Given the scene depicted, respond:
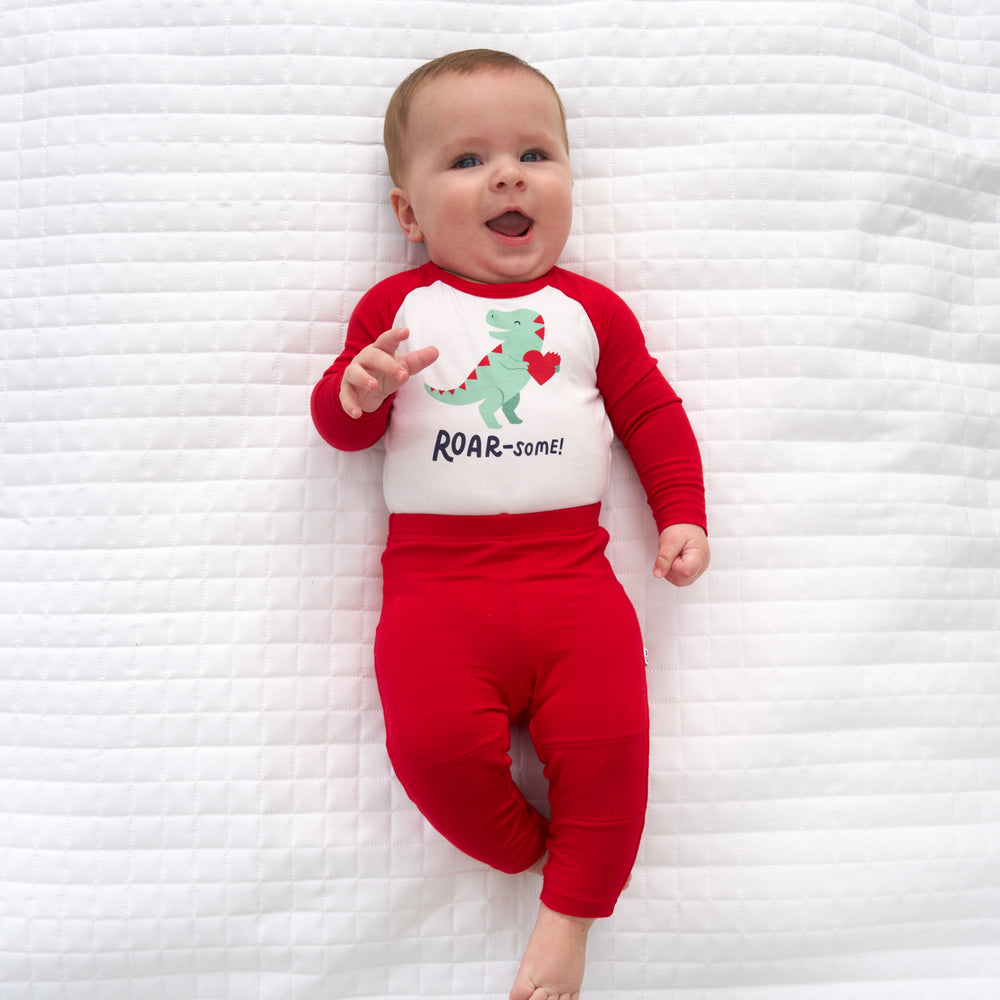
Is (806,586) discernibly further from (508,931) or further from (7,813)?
(7,813)

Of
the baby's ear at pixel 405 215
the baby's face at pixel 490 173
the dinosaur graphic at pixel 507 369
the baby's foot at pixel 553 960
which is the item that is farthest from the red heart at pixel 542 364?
Result: the baby's foot at pixel 553 960

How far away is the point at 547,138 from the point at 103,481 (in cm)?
67

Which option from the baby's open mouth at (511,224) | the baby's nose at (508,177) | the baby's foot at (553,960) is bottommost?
the baby's foot at (553,960)

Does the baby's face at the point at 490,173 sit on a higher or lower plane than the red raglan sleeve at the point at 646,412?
higher

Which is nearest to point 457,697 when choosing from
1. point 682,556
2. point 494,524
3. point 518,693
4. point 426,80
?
point 518,693

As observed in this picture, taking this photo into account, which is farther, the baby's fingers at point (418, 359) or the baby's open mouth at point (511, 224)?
the baby's open mouth at point (511, 224)

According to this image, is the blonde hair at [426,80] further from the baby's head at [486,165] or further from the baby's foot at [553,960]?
the baby's foot at [553,960]

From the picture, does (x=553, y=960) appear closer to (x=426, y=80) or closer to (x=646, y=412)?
(x=646, y=412)

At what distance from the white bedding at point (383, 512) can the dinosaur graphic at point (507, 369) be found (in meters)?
0.17

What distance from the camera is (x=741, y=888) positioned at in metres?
0.99

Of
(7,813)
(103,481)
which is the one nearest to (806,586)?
(103,481)

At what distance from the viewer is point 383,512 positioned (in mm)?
1044

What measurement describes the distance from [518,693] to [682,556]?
0.24 m

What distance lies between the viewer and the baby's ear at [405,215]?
102 cm
